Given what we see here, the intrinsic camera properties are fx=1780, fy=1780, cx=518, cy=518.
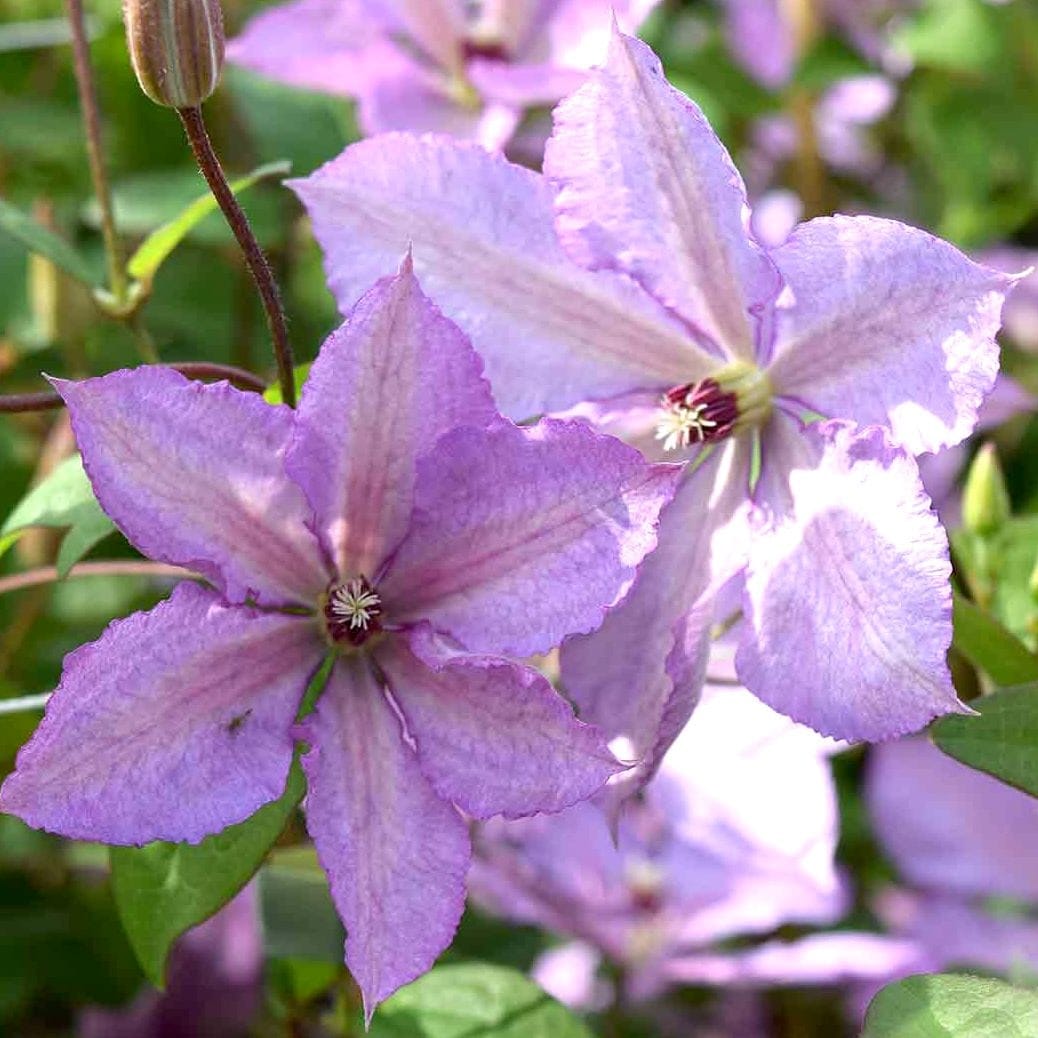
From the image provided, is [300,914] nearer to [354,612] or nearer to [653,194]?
[354,612]

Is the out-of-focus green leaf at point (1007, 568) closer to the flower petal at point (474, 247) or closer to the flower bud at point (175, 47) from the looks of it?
the flower petal at point (474, 247)

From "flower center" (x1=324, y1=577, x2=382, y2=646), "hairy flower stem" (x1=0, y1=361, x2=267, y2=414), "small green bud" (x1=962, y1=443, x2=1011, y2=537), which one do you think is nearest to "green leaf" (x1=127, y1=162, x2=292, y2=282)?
"hairy flower stem" (x1=0, y1=361, x2=267, y2=414)

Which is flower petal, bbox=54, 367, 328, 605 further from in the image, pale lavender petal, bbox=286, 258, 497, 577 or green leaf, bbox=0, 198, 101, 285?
green leaf, bbox=0, 198, 101, 285

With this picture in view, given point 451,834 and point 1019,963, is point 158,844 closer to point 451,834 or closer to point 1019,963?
point 451,834

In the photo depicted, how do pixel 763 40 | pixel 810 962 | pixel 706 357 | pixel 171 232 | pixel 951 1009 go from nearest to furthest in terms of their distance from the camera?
pixel 951 1009
pixel 706 357
pixel 171 232
pixel 810 962
pixel 763 40

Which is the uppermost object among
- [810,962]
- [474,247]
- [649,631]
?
[474,247]

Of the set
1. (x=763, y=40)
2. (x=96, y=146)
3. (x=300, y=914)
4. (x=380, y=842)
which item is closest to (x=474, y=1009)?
(x=300, y=914)

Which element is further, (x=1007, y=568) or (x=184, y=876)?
(x=1007, y=568)
